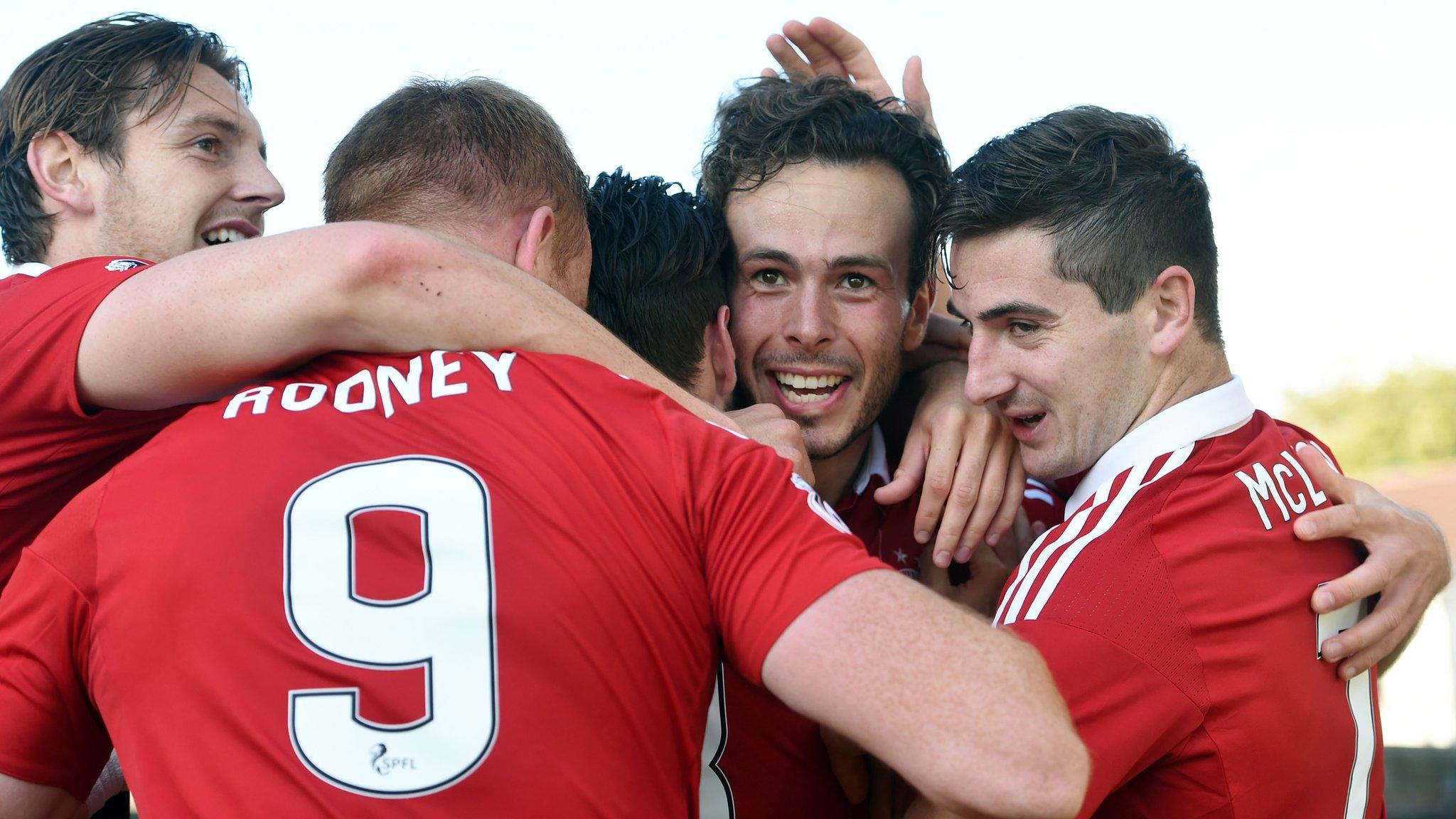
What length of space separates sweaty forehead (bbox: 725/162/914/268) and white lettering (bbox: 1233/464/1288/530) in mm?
1421

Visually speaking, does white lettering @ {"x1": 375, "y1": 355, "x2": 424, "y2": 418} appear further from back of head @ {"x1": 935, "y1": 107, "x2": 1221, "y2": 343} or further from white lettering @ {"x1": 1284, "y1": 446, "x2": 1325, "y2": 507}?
white lettering @ {"x1": 1284, "y1": 446, "x2": 1325, "y2": 507}

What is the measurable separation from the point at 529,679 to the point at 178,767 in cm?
58

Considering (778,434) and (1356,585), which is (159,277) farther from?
(1356,585)

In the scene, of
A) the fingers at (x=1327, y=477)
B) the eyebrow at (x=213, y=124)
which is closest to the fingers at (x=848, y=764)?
the fingers at (x=1327, y=477)

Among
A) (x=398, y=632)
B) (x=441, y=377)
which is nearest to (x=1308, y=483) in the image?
(x=441, y=377)

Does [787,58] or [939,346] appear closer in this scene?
[939,346]

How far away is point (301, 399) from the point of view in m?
2.09

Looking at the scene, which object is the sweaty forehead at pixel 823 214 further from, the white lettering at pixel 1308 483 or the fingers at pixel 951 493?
the white lettering at pixel 1308 483

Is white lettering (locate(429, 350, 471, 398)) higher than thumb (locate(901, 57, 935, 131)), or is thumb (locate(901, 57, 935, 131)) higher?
thumb (locate(901, 57, 935, 131))

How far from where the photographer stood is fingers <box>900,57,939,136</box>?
434 cm

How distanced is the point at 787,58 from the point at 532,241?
7.50 ft

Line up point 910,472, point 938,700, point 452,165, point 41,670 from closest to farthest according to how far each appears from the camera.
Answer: point 938,700, point 41,670, point 452,165, point 910,472

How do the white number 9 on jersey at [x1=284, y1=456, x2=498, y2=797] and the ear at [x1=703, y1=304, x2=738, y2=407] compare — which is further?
the ear at [x1=703, y1=304, x2=738, y2=407]

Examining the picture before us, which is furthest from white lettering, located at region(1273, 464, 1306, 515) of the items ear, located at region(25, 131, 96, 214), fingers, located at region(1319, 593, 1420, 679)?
ear, located at region(25, 131, 96, 214)
